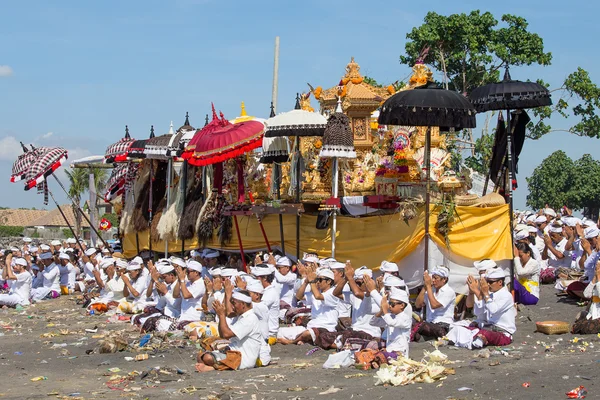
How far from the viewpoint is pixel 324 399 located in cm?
934

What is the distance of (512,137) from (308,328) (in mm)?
4823

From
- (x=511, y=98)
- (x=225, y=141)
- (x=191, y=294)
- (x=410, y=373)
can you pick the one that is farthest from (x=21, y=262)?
(x=410, y=373)

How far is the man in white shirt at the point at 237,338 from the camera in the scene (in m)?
10.9

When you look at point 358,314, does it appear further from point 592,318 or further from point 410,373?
point 592,318

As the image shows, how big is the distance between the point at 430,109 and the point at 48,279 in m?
13.0

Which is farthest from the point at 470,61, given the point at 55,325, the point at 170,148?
the point at 55,325

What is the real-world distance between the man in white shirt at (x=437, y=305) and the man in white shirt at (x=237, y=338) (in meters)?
2.53

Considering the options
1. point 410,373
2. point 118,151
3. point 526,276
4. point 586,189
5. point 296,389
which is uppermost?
point 118,151

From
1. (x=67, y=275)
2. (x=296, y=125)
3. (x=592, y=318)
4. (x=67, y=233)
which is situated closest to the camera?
(x=592, y=318)

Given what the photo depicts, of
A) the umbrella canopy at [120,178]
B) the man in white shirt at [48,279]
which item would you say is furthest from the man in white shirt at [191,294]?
the umbrella canopy at [120,178]

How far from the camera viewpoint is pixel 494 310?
1176cm

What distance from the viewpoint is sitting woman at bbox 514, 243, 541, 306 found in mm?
14320

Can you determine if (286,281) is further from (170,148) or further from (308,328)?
(170,148)

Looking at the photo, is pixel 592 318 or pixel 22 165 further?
pixel 22 165
